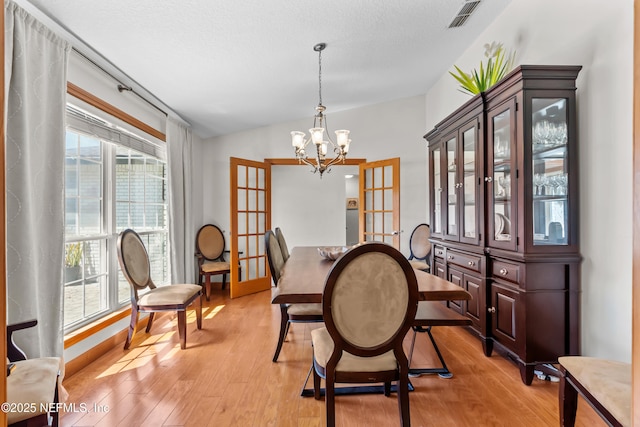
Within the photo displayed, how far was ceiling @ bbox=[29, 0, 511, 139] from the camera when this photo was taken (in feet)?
6.48

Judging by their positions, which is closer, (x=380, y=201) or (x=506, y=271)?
(x=506, y=271)

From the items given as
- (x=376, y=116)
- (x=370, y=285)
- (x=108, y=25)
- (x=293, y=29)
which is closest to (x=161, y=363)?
(x=370, y=285)

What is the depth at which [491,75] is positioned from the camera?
240cm

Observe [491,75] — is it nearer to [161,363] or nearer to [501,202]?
[501,202]

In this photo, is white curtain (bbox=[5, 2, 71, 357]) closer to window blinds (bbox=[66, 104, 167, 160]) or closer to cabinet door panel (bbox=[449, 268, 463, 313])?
window blinds (bbox=[66, 104, 167, 160])

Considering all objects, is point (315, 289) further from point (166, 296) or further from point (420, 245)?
point (420, 245)

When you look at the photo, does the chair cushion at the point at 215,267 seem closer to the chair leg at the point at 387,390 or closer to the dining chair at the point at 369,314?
the chair leg at the point at 387,390

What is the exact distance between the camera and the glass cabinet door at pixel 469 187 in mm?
2525

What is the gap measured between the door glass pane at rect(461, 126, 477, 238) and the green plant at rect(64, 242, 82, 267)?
3258mm

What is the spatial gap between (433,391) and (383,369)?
802 millimetres

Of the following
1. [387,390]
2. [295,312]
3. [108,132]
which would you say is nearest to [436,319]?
[387,390]

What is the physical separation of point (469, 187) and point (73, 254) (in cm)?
335

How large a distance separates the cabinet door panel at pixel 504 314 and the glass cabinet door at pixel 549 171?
428 millimetres

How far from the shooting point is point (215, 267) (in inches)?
166
